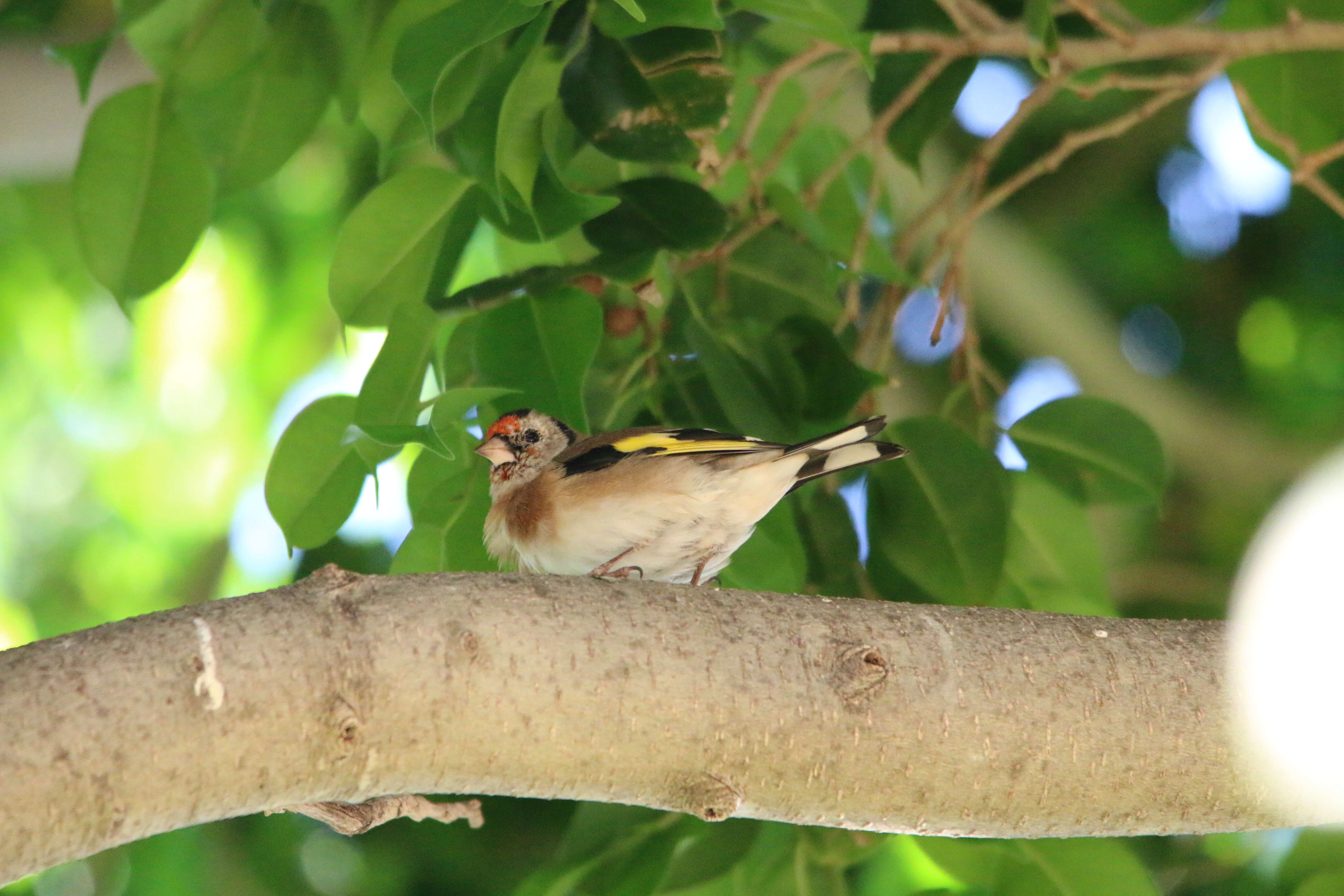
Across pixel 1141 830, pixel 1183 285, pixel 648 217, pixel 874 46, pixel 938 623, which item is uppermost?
pixel 874 46

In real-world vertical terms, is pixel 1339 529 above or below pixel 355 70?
below

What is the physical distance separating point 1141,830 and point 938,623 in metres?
0.54

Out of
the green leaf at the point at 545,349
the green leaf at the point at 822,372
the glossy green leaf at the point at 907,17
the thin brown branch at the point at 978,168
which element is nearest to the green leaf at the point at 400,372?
the green leaf at the point at 545,349

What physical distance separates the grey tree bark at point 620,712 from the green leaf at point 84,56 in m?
1.63

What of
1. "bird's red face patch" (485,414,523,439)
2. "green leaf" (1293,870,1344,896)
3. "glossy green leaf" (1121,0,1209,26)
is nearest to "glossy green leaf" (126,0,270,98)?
"bird's red face patch" (485,414,523,439)

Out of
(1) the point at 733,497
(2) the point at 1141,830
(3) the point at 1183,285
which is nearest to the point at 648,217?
(1) the point at 733,497

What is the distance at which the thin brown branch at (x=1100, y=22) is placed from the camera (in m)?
3.20

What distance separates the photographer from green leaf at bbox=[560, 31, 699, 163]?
8.48ft

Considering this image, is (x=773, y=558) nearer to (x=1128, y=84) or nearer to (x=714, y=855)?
(x=714, y=855)

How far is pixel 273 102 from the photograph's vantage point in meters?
3.16

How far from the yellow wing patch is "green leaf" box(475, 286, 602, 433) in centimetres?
35

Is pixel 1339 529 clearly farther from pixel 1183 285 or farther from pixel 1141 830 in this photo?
pixel 1183 285

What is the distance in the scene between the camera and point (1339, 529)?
3.00m

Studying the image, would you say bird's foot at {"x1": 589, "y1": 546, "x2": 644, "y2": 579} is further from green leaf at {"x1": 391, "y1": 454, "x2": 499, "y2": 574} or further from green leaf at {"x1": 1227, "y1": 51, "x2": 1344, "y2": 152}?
green leaf at {"x1": 1227, "y1": 51, "x2": 1344, "y2": 152}
